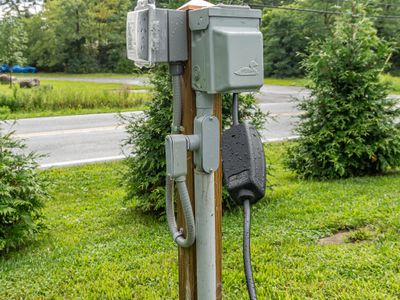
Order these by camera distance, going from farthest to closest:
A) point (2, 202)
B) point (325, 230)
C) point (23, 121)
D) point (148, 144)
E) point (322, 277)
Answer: point (23, 121) → point (148, 144) → point (325, 230) → point (2, 202) → point (322, 277)

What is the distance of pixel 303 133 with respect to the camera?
620 cm

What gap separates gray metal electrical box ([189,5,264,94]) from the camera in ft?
4.34

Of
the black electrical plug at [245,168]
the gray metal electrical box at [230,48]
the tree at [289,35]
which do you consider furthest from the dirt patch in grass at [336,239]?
the tree at [289,35]

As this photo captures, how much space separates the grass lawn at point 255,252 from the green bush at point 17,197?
6.2 inches

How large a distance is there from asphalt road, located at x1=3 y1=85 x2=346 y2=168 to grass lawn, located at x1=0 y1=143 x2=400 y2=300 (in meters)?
2.38

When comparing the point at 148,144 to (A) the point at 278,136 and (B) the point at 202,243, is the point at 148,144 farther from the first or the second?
(A) the point at 278,136

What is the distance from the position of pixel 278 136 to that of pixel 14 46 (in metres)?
9.94

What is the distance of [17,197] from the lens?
3.76 meters

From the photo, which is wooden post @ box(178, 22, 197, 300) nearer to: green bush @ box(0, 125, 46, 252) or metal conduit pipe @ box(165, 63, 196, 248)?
metal conduit pipe @ box(165, 63, 196, 248)

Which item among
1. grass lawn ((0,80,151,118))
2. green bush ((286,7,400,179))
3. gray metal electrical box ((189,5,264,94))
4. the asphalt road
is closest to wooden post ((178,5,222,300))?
gray metal electrical box ((189,5,264,94))

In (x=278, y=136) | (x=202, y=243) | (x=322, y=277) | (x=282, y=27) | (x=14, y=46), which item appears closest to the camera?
Answer: (x=202, y=243)

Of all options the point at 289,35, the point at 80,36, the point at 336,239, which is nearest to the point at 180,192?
the point at 336,239

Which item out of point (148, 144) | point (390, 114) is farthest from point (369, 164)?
point (148, 144)

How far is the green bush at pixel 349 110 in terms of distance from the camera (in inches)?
230
